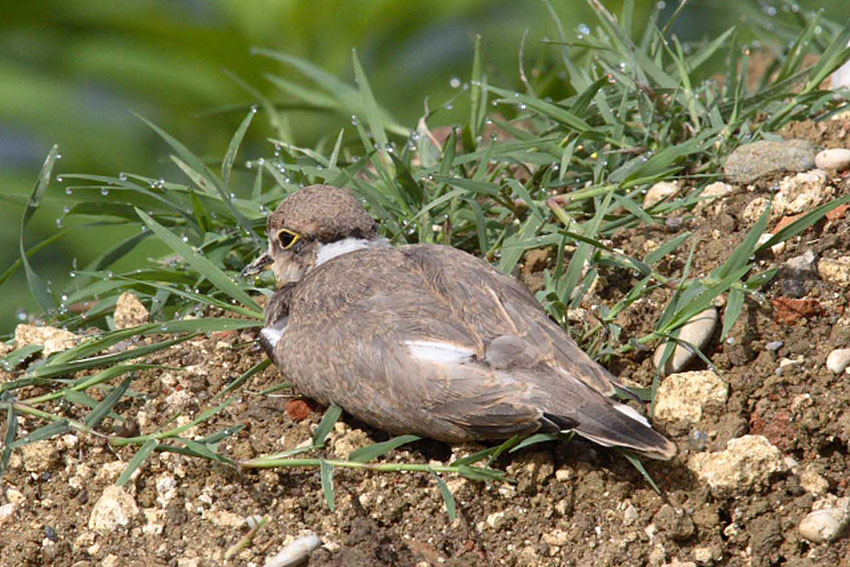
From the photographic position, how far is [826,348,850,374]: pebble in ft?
10.3

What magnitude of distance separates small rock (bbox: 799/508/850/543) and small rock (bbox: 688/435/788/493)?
0.15m

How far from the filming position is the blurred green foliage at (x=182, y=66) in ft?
21.7

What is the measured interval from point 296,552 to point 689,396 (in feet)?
3.88

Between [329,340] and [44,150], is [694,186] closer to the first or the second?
[329,340]

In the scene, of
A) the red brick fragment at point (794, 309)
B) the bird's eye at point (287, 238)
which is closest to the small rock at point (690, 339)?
the red brick fragment at point (794, 309)

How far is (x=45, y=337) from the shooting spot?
369cm

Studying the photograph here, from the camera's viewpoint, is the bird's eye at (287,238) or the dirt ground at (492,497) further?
the bird's eye at (287,238)

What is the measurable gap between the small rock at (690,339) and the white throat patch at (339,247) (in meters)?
1.03

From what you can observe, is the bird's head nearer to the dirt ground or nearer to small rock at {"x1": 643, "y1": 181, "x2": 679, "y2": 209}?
the dirt ground

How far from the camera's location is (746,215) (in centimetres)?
375

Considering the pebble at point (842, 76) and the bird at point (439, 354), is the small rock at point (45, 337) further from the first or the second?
the pebble at point (842, 76)

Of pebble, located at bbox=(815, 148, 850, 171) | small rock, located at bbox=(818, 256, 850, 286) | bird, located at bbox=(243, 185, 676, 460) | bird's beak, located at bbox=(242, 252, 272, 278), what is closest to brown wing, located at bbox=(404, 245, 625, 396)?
bird, located at bbox=(243, 185, 676, 460)

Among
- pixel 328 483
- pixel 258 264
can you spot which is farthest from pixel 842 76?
pixel 328 483

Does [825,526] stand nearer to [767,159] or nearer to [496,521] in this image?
[496,521]
